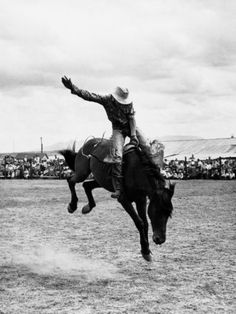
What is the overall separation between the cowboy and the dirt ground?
143 cm

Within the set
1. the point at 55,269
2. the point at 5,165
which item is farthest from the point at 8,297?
the point at 5,165

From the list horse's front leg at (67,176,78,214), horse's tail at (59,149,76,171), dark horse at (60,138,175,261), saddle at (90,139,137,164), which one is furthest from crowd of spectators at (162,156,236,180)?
dark horse at (60,138,175,261)

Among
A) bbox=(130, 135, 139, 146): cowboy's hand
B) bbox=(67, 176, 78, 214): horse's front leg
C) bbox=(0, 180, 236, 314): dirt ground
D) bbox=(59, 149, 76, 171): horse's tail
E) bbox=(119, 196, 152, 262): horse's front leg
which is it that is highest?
bbox=(130, 135, 139, 146): cowboy's hand

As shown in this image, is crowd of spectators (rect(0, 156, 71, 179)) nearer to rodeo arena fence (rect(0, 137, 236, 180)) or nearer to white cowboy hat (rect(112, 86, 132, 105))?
rodeo arena fence (rect(0, 137, 236, 180))

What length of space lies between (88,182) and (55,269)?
2031 millimetres

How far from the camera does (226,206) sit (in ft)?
52.2

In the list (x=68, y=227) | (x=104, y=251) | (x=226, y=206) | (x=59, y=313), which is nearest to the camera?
(x=59, y=313)

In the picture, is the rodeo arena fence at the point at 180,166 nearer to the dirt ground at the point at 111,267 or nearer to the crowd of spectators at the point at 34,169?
the crowd of spectators at the point at 34,169

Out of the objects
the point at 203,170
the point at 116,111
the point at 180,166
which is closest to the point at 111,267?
the point at 116,111

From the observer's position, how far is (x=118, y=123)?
302 inches

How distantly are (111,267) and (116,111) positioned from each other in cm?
241

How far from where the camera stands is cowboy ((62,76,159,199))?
285 inches

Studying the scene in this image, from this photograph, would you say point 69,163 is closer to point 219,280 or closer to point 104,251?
point 104,251

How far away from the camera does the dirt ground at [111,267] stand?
5.27 m
